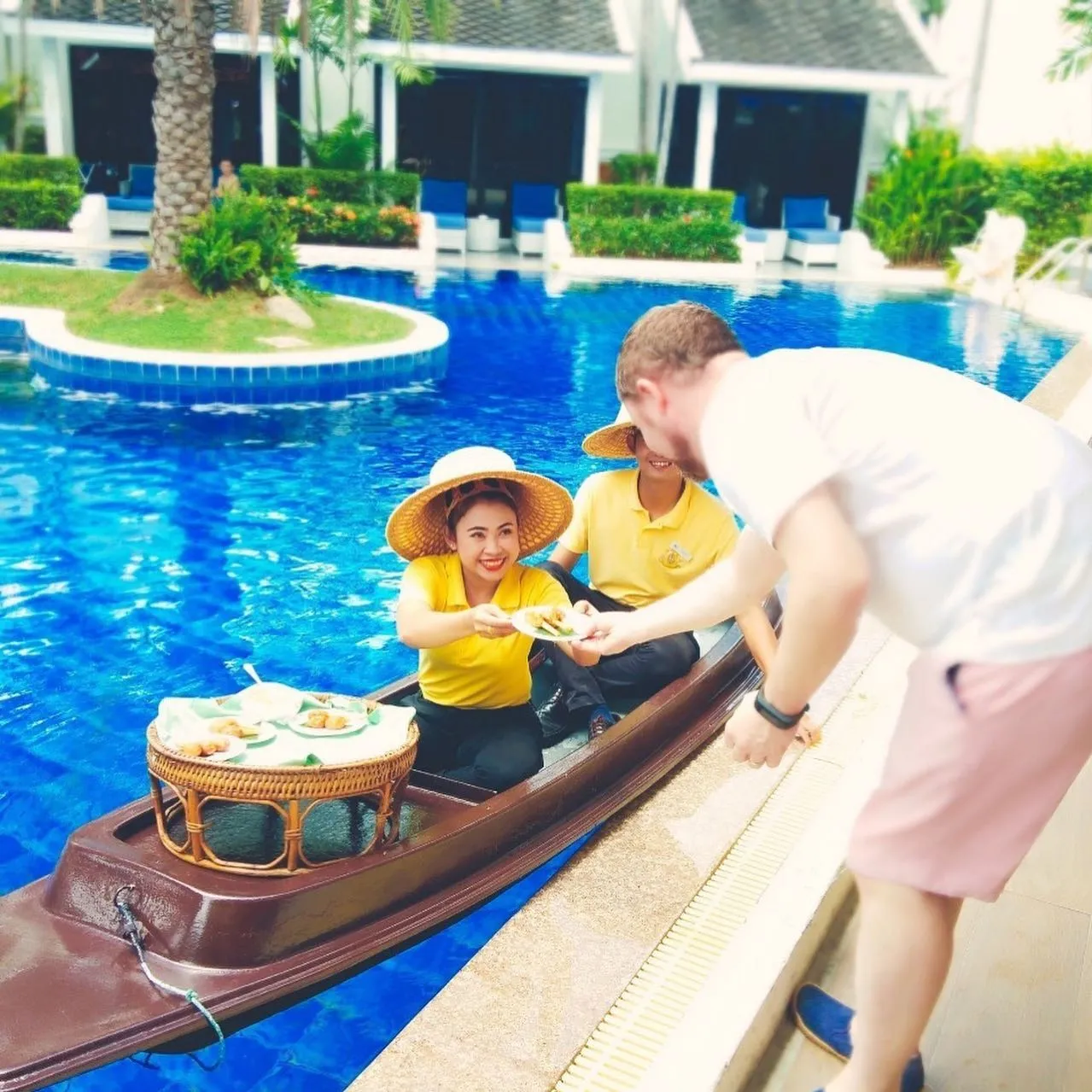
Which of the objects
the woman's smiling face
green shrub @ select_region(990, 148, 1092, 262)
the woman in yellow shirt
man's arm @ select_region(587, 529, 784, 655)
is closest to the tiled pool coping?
the woman in yellow shirt

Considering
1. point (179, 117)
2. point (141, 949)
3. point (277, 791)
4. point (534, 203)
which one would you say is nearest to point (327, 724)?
point (277, 791)

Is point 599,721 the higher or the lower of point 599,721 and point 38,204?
the lower

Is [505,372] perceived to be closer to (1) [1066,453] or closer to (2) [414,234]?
(2) [414,234]

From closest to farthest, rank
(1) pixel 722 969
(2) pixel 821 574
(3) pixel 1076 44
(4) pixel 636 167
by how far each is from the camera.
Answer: (2) pixel 821 574
(1) pixel 722 969
(4) pixel 636 167
(3) pixel 1076 44

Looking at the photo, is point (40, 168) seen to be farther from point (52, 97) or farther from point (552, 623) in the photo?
point (552, 623)

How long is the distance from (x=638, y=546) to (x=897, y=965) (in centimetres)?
282

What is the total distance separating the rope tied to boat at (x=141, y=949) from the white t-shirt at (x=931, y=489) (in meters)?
1.87

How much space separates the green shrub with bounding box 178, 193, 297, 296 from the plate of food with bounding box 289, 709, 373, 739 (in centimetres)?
1032

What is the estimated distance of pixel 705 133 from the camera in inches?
862

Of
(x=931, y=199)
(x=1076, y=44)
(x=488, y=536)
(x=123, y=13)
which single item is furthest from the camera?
(x=1076, y=44)

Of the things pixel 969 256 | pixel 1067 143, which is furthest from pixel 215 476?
pixel 1067 143

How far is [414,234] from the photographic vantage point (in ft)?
64.3

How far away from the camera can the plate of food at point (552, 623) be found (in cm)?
349

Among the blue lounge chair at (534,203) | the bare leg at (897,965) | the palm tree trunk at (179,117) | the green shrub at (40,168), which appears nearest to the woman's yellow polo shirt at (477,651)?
the bare leg at (897,965)
